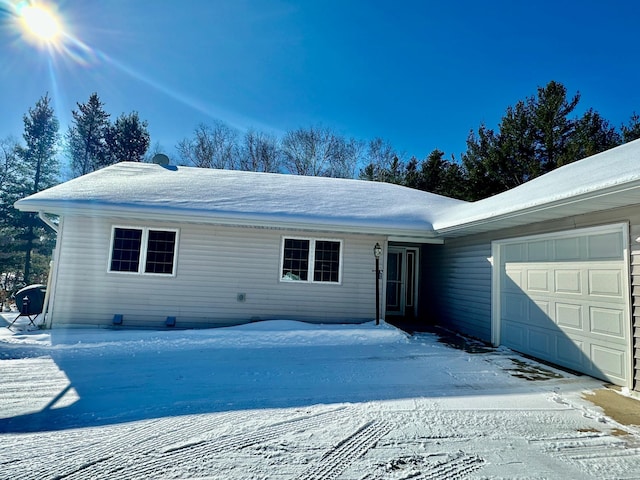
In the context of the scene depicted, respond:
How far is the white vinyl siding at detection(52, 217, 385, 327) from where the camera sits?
7.04 metres

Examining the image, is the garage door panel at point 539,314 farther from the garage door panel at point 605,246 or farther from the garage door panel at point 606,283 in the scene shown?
A: the garage door panel at point 605,246

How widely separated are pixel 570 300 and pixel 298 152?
2062cm

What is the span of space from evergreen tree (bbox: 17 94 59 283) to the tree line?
5 cm

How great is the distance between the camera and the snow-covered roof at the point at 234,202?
6891 mm

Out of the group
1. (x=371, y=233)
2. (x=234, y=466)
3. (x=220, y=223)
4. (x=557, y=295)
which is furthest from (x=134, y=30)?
(x=557, y=295)

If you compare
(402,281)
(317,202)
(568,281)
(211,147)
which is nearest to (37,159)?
(211,147)

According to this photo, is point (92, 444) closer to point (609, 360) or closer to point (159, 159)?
point (609, 360)

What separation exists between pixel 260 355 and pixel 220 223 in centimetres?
308

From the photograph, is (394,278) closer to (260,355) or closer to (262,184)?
(262,184)

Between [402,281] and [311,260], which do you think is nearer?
[311,260]

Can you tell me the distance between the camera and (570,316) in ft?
16.4

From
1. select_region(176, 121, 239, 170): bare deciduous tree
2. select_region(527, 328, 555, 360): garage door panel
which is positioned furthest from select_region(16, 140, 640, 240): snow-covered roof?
select_region(176, 121, 239, 170): bare deciduous tree

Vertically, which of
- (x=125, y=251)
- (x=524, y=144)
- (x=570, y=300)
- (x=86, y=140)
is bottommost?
(x=570, y=300)

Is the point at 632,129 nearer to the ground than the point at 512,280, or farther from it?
farther from it
